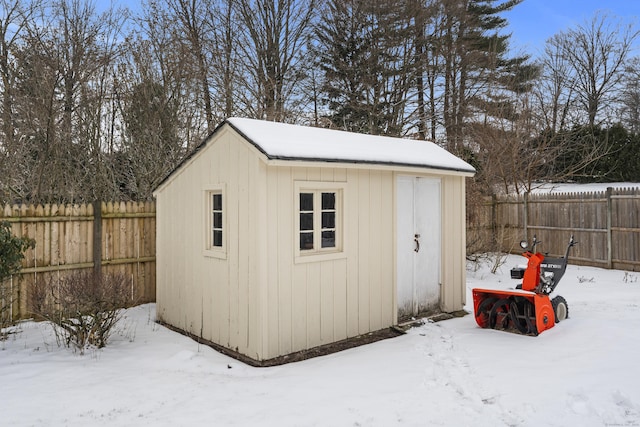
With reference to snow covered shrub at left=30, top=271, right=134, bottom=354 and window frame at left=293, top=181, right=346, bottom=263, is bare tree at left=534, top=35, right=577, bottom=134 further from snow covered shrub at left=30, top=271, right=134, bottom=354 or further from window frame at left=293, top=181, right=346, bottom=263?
snow covered shrub at left=30, top=271, right=134, bottom=354

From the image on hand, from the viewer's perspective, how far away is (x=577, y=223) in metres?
12.3

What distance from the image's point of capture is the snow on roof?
208 inches

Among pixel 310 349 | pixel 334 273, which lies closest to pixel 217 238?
pixel 334 273

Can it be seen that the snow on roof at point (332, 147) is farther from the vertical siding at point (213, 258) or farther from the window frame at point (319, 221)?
the window frame at point (319, 221)

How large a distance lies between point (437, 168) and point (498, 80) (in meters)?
13.5

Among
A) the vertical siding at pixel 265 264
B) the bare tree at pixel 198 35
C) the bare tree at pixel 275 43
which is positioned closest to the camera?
the vertical siding at pixel 265 264

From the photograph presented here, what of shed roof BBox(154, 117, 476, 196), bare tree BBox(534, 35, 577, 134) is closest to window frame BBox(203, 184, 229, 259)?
shed roof BBox(154, 117, 476, 196)

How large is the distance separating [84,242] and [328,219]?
13.8 ft

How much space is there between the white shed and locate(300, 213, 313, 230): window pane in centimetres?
1

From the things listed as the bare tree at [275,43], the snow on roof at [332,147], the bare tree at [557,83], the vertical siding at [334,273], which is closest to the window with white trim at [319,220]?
the vertical siding at [334,273]

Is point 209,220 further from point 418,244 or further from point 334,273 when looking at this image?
point 418,244

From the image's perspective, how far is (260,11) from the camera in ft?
56.0

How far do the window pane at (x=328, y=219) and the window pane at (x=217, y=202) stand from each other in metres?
1.38

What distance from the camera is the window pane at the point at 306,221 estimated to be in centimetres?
562
